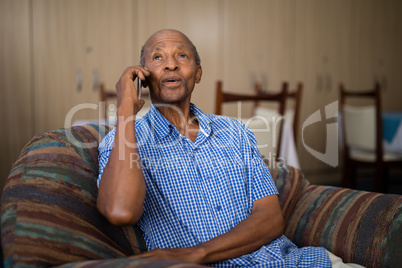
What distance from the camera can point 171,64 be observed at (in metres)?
1.29

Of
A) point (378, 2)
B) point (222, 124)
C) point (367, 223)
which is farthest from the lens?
point (378, 2)

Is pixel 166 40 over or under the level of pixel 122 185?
over

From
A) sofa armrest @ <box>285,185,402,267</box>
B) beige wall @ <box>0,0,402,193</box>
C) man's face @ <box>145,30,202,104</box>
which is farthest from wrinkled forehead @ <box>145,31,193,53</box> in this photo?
beige wall @ <box>0,0,402,193</box>

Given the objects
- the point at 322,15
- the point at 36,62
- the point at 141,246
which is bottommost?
the point at 141,246

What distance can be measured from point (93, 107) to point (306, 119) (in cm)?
238

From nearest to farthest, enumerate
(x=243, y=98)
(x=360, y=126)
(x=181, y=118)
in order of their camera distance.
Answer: (x=181, y=118), (x=243, y=98), (x=360, y=126)

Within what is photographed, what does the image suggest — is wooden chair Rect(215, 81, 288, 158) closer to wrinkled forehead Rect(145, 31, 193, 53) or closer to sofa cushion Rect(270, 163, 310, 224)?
sofa cushion Rect(270, 163, 310, 224)

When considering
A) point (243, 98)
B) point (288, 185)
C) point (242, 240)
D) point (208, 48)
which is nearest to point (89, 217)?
point (242, 240)

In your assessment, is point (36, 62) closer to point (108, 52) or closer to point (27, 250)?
point (108, 52)

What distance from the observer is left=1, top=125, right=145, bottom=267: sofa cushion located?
0.91 meters

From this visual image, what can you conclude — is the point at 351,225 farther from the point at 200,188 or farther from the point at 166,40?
the point at 166,40

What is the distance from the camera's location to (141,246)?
1167 millimetres

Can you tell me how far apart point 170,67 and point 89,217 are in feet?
1.68

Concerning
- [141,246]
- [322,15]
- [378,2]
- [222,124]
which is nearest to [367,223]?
[222,124]
